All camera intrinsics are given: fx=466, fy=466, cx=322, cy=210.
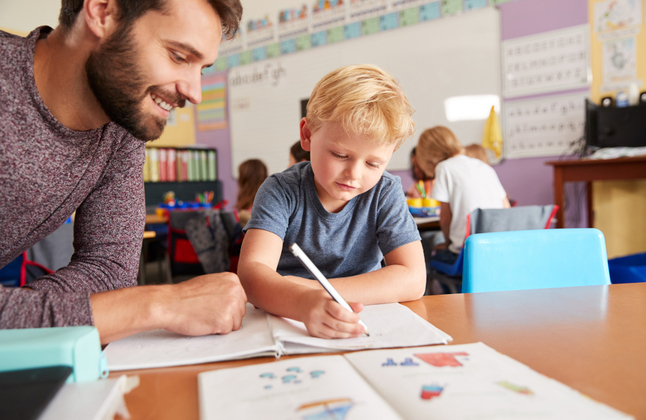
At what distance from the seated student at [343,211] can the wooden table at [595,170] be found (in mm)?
2245

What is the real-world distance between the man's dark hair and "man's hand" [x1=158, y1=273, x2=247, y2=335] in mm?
525

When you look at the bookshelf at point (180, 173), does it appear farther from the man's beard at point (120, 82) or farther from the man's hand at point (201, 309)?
the man's hand at point (201, 309)

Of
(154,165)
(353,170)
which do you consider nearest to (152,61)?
(353,170)

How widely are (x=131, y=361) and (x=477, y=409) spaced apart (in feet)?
1.33

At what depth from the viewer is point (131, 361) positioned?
57cm

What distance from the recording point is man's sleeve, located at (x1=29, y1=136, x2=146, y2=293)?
3.02ft

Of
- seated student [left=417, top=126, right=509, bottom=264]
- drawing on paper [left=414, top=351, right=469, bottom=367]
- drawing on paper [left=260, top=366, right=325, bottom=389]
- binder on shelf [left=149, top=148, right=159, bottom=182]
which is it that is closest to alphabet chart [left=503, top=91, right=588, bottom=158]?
seated student [left=417, top=126, right=509, bottom=264]

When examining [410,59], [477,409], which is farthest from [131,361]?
[410,59]

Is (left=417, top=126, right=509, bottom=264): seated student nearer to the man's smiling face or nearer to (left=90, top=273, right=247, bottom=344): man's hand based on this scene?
the man's smiling face

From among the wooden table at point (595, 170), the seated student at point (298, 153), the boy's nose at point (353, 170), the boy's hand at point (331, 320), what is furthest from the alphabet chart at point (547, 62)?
the boy's hand at point (331, 320)

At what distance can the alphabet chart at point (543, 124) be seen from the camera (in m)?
3.44

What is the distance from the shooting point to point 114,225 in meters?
0.97

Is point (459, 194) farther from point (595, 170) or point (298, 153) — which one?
point (595, 170)

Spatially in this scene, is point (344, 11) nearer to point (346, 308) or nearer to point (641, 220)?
point (641, 220)
